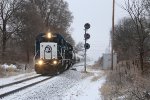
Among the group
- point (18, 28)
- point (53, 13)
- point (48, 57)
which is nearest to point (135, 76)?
point (48, 57)

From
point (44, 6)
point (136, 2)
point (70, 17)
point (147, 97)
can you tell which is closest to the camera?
point (147, 97)

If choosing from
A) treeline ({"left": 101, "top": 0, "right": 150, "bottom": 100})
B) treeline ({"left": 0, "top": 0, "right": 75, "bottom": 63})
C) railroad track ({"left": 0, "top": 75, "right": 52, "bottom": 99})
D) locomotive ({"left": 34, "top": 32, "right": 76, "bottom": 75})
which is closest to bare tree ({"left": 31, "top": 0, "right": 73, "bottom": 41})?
treeline ({"left": 0, "top": 0, "right": 75, "bottom": 63})

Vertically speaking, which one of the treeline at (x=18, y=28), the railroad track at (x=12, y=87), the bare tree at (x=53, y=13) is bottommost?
the railroad track at (x=12, y=87)

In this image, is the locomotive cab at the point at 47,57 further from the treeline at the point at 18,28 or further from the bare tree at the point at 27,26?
the bare tree at the point at 27,26

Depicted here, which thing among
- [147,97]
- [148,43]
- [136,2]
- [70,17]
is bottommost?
[147,97]

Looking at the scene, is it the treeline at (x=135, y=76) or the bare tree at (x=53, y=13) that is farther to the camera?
the bare tree at (x=53, y=13)

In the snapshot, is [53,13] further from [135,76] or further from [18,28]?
[135,76]

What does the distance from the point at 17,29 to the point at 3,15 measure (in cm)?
353

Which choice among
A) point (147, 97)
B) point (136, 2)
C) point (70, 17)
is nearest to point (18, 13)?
point (70, 17)

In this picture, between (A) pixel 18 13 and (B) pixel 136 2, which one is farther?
(A) pixel 18 13

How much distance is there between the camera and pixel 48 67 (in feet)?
115

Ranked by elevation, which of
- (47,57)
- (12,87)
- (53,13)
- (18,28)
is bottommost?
(12,87)

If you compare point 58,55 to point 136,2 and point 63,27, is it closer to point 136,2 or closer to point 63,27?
point 136,2

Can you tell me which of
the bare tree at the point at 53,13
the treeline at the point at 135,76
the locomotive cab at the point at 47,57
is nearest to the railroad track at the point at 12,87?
the treeline at the point at 135,76
